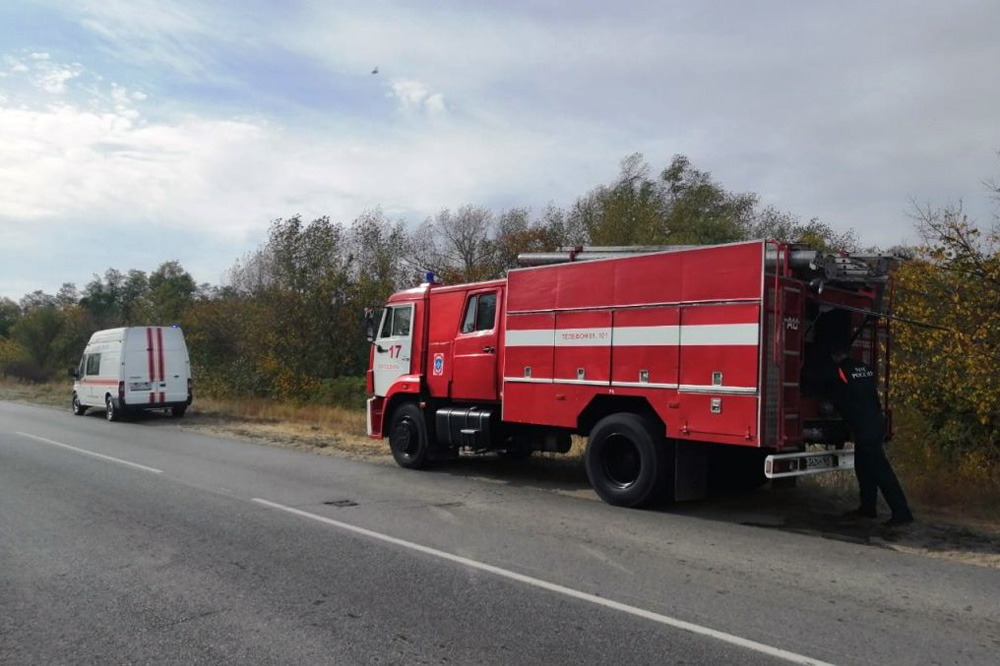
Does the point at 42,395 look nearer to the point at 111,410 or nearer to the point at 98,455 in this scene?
the point at 111,410

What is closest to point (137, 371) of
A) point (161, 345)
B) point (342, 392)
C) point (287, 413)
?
point (161, 345)

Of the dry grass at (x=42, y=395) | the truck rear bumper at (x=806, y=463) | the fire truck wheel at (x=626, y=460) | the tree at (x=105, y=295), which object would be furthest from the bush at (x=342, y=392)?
the tree at (x=105, y=295)

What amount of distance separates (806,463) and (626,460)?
6.77ft

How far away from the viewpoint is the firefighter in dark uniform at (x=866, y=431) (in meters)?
7.99

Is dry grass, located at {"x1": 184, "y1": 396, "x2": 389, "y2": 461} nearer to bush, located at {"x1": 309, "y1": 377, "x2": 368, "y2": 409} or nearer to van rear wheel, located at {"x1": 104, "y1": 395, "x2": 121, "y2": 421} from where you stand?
bush, located at {"x1": 309, "y1": 377, "x2": 368, "y2": 409}

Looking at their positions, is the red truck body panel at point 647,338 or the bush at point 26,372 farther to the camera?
the bush at point 26,372

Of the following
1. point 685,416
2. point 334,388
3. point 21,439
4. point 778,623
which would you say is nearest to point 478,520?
point 685,416

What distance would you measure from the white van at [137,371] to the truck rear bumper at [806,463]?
1878 centimetres

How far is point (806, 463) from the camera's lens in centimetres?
786

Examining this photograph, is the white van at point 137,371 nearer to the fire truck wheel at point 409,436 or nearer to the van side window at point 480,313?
the fire truck wheel at point 409,436

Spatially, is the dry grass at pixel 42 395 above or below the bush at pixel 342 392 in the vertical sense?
below

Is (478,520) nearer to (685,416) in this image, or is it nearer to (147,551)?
(685,416)

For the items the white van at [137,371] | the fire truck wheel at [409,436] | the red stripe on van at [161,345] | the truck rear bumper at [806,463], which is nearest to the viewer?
the truck rear bumper at [806,463]

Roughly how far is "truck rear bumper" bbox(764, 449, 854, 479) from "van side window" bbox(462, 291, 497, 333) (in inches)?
183
